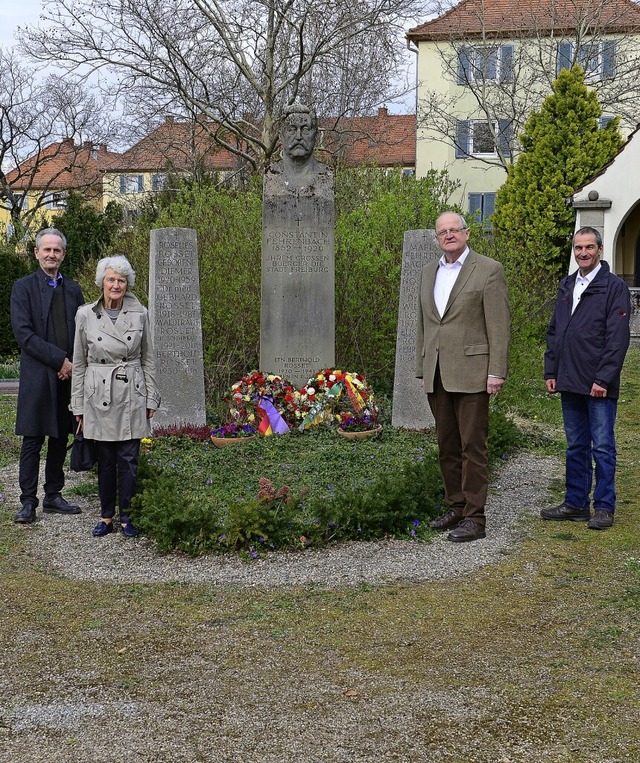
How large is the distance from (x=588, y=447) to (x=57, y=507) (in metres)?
3.90

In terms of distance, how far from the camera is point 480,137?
36719 mm

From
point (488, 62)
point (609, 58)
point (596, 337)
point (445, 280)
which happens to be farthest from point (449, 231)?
point (609, 58)

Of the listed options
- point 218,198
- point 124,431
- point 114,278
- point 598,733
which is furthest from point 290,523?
point 218,198

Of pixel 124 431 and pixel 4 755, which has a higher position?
pixel 124 431

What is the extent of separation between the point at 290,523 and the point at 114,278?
6.35 feet

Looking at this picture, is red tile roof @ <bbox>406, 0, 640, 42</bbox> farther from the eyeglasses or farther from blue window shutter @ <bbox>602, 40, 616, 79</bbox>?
the eyeglasses

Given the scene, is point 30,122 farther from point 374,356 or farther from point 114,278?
point 114,278

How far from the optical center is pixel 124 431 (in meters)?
6.26

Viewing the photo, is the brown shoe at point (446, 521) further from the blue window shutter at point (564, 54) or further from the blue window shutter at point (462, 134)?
the blue window shutter at point (462, 134)

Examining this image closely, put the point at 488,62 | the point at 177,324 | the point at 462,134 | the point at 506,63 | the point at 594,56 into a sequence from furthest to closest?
the point at 462,134 < the point at 506,63 < the point at 488,62 < the point at 594,56 < the point at 177,324

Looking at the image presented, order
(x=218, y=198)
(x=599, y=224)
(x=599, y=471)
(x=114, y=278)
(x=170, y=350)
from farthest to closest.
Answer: (x=599, y=224) → (x=218, y=198) → (x=170, y=350) → (x=599, y=471) → (x=114, y=278)

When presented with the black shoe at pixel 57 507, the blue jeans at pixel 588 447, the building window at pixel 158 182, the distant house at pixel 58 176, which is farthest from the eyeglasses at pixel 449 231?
the distant house at pixel 58 176

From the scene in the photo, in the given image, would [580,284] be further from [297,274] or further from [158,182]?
[158,182]

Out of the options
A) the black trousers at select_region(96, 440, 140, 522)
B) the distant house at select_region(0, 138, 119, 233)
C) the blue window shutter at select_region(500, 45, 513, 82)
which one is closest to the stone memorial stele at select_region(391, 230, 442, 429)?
the black trousers at select_region(96, 440, 140, 522)
